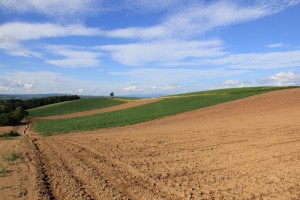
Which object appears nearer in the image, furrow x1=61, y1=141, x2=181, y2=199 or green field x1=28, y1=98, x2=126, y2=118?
furrow x1=61, y1=141, x2=181, y2=199

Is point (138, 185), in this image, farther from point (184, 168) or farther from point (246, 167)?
point (246, 167)

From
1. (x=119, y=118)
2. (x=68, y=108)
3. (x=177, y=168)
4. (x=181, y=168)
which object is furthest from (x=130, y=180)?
(x=68, y=108)

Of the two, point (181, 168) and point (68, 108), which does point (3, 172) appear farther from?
point (68, 108)

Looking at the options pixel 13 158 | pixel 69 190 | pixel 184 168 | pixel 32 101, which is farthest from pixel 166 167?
pixel 32 101

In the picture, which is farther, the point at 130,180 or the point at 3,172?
the point at 3,172

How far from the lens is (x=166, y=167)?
12906 millimetres

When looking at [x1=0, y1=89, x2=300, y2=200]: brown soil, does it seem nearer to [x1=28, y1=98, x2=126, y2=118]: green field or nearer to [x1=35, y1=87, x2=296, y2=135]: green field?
[x1=35, y1=87, x2=296, y2=135]: green field

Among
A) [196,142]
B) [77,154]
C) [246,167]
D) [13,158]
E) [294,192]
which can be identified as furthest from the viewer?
[196,142]

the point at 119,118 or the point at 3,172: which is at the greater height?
the point at 3,172

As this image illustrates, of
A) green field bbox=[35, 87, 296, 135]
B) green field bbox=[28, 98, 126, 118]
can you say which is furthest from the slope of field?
green field bbox=[28, 98, 126, 118]

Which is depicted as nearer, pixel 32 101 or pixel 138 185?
pixel 138 185

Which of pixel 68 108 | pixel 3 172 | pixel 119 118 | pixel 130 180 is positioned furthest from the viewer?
pixel 68 108

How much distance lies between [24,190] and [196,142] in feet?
36.8

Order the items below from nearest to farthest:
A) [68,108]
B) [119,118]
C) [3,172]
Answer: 1. [3,172]
2. [119,118]
3. [68,108]
